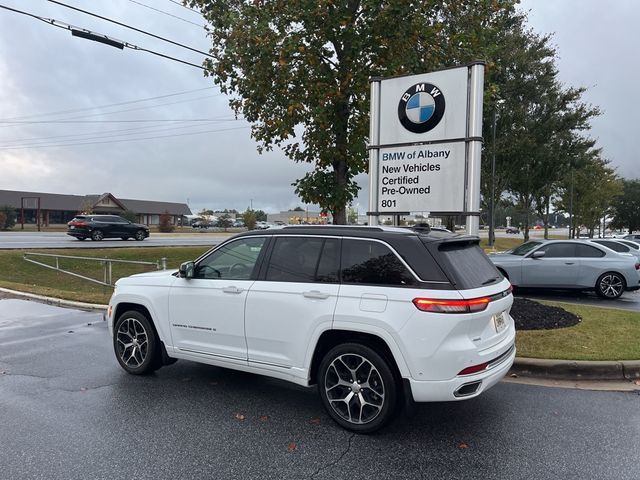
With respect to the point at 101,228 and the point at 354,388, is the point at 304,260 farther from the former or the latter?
the point at 101,228

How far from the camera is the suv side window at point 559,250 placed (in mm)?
11992

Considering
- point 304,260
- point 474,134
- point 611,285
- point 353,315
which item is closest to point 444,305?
point 353,315

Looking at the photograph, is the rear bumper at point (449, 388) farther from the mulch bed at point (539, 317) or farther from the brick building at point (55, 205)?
the brick building at point (55, 205)

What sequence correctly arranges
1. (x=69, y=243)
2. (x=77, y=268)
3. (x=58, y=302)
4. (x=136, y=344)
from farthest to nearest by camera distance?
1. (x=69, y=243)
2. (x=77, y=268)
3. (x=58, y=302)
4. (x=136, y=344)

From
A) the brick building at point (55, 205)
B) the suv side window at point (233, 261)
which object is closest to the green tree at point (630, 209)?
the brick building at point (55, 205)

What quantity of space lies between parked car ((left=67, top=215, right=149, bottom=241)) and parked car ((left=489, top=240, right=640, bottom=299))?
24.9 metres

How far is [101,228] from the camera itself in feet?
97.1

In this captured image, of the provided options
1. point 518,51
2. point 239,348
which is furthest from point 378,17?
point 518,51

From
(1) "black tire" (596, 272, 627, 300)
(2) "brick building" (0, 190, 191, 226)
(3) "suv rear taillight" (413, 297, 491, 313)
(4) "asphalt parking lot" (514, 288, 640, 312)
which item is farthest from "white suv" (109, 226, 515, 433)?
(2) "brick building" (0, 190, 191, 226)

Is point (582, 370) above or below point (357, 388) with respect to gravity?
below

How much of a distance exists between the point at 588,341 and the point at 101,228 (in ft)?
94.1

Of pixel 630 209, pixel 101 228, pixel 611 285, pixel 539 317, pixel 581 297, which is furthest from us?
pixel 630 209

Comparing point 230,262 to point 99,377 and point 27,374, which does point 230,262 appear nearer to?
point 99,377

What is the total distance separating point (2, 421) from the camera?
4.36 metres
